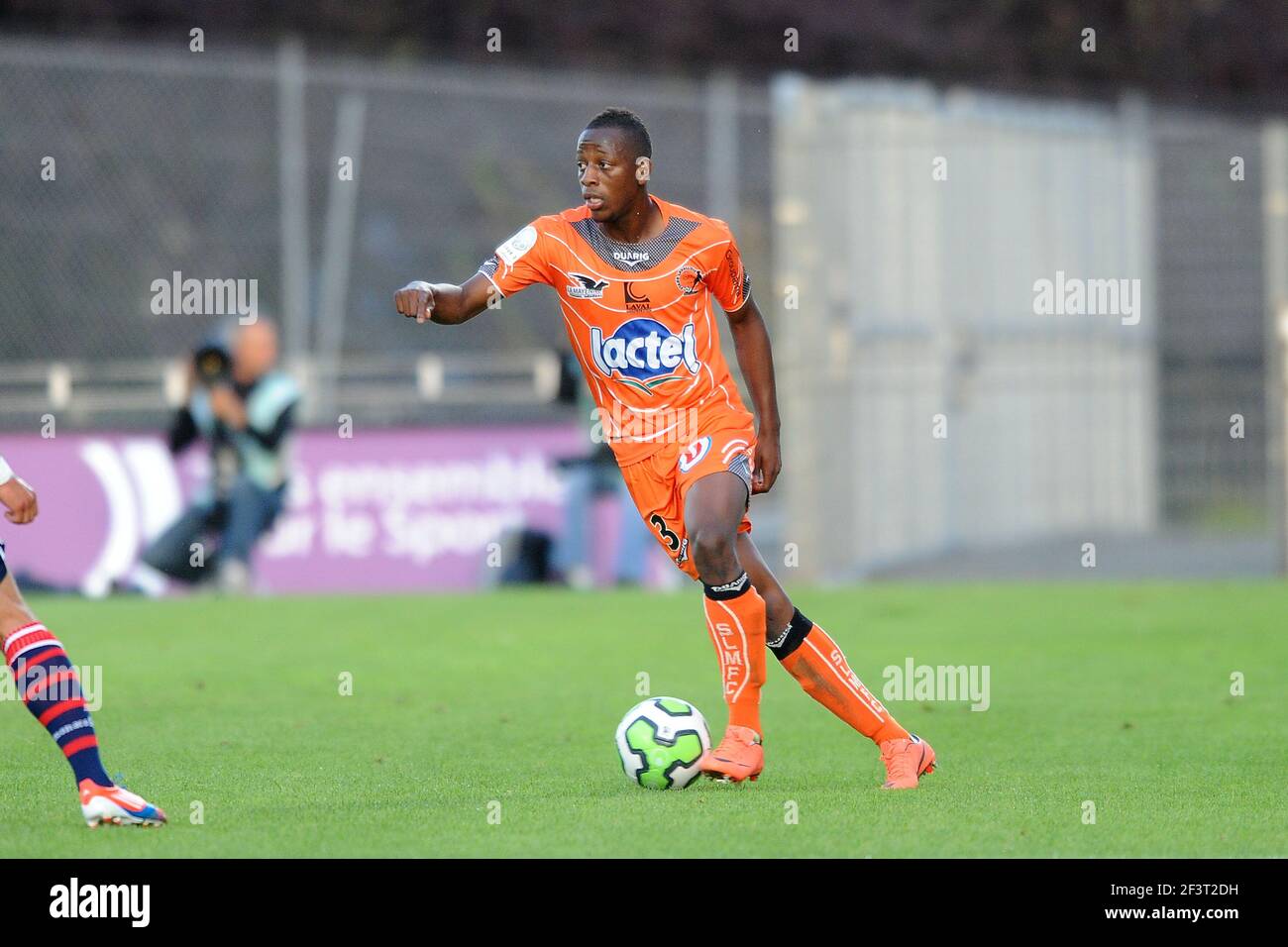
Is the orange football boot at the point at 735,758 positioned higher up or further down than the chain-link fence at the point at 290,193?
further down

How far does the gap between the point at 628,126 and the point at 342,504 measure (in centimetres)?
920

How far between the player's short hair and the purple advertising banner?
906 cm

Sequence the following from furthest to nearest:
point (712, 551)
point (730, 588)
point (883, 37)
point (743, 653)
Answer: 1. point (883, 37)
2. point (743, 653)
3. point (730, 588)
4. point (712, 551)

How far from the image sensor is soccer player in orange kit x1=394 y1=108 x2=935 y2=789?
6938 millimetres

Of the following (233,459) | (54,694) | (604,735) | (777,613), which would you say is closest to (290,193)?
(233,459)

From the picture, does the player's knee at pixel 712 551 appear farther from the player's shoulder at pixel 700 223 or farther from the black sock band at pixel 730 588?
the player's shoulder at pixel 700 223

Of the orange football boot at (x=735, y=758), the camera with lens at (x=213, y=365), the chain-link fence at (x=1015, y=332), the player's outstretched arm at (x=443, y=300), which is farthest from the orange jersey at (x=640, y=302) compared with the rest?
the chain-link fence at (x=1015, y=332)

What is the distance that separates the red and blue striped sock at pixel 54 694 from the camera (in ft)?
20.2

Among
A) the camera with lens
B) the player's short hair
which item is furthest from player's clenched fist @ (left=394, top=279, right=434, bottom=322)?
the camera with lens

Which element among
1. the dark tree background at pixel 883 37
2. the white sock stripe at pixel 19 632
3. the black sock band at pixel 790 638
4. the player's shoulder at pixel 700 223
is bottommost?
the black sock band at pixel 790 638

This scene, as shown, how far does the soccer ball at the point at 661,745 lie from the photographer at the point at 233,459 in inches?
351

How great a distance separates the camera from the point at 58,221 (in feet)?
54.7

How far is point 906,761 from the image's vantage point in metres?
6.92

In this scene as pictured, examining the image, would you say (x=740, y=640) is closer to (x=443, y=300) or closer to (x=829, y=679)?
(x=829, y=679)
